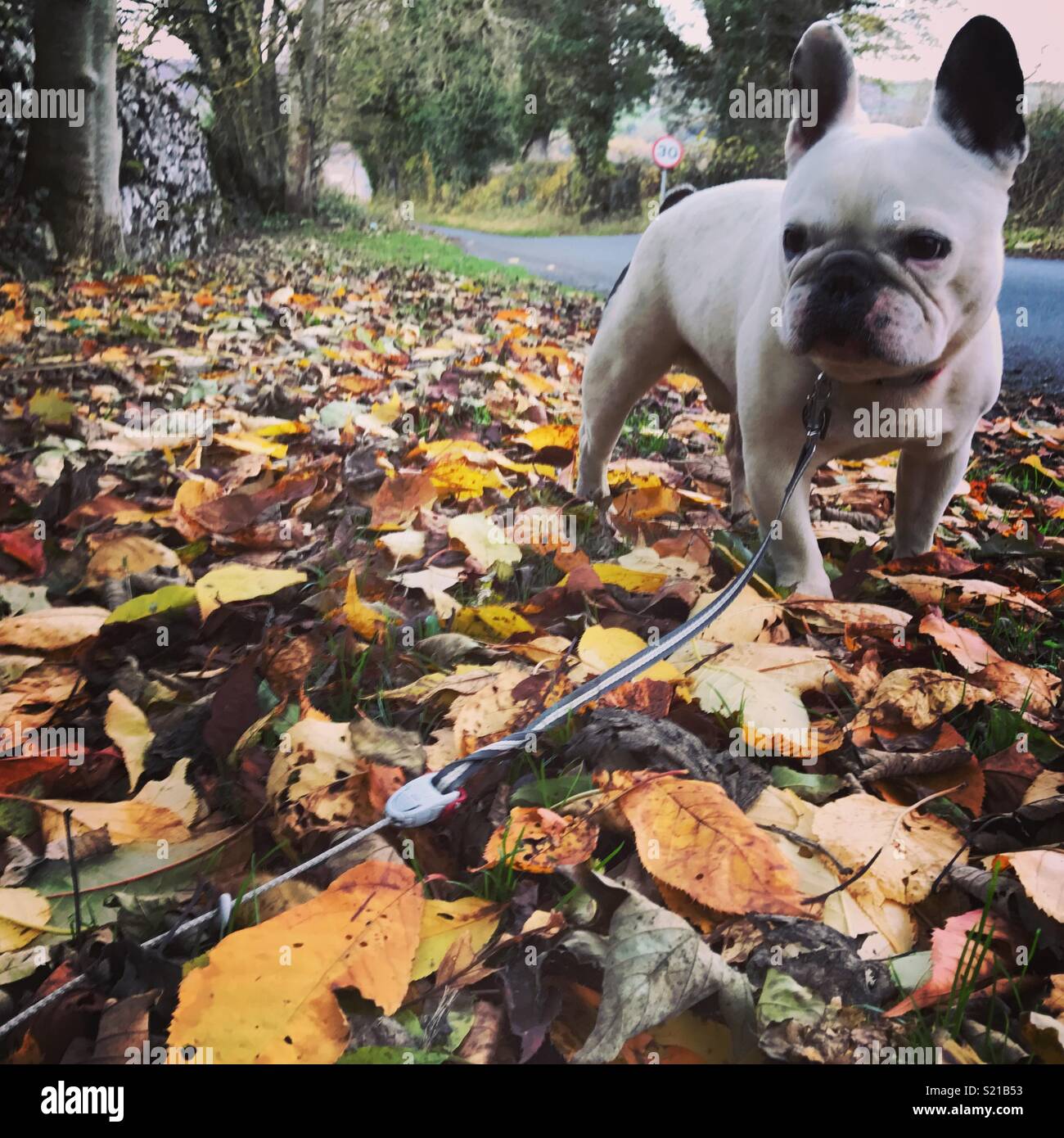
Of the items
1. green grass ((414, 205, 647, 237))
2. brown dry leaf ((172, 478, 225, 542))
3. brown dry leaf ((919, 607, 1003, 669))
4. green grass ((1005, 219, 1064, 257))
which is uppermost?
green grass ((414, 205, 647, 237))

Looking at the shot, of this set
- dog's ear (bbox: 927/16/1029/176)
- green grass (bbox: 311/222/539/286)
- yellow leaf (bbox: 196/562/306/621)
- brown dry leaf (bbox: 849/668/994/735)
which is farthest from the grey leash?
green grass (bbox: 311/222/539/286)

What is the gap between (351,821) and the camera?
1.94 feet

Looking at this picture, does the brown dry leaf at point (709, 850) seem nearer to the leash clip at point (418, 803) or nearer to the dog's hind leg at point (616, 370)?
the leash clip at point (418, 803)

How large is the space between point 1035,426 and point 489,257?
1043 millimetres

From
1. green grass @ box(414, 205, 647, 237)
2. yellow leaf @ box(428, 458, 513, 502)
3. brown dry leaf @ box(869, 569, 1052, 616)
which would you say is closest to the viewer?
brown dry leaf @ box(869, 569, 1052, 616)

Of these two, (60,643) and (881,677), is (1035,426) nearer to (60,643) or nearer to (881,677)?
(881,677)

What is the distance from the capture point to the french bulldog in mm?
743

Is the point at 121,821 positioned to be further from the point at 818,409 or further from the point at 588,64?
the point at 588,64

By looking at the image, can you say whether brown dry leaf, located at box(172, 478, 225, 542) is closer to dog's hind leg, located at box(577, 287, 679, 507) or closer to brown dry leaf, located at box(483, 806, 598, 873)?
dog's hind leg, located at box(577, 287, 679, 507)

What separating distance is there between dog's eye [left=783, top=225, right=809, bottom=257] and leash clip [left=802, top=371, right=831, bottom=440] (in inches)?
5.0

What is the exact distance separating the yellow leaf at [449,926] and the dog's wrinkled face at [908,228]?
558 millimetres

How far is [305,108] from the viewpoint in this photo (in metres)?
1.55

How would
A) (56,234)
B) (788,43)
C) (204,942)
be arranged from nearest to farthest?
(204,942)
(788,43)
(56,234)

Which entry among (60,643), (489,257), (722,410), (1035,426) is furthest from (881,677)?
(489,257)
